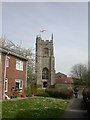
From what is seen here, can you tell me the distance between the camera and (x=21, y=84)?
3919cm

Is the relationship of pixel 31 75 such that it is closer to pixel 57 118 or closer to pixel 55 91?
pixel 55 91

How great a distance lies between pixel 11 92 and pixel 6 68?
3.31 m

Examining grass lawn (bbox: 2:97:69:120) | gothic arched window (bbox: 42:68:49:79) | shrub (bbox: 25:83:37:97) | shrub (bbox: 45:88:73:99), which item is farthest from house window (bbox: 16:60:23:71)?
gothic arched window (bbox: 42:68:49:79)

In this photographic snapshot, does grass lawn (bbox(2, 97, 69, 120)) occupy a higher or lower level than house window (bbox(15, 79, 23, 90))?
lower

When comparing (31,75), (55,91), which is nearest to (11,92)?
(55,91)

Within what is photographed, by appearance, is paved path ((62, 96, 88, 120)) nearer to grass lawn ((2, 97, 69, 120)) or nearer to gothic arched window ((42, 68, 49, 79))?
grass lawn ((2, 97, 69, 120))

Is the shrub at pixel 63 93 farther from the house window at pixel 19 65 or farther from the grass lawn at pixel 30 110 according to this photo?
the grass lawn at pixel 30 110

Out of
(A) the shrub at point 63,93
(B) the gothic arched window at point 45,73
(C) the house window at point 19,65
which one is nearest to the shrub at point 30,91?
(A) the shrub at point 63,93

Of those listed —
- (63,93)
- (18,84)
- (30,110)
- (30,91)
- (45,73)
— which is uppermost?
(45,73)

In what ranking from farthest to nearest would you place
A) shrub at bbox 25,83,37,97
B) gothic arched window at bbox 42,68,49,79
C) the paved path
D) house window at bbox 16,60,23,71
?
1. gothic arched window at bbox 42,68,49,79
2. shrub at bbox 25,83,37,97
3. house window at bbox 16,60,23,71
4. the paved path

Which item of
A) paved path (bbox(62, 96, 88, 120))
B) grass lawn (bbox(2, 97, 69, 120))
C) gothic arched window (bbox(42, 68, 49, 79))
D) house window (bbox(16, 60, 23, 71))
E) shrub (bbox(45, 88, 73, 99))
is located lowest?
paved path (bbox(62, 96, 88, 120))

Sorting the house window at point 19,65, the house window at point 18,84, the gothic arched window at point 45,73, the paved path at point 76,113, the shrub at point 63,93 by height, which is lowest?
the paved path at point 76,113

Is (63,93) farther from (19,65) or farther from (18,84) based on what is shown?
(19,65)

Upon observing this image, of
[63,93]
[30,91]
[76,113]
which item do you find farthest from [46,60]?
[76,113]
